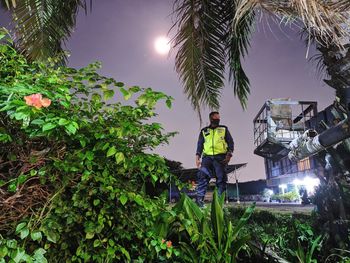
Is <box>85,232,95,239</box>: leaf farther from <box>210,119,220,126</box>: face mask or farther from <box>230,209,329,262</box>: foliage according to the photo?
<box>210,119,220,126</box>: face mask

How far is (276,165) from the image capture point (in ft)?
112

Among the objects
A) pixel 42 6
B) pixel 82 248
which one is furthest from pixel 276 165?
pixel 82 248

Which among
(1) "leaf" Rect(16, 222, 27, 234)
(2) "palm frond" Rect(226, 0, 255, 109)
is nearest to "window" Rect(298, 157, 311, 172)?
(2) "palm frond" Rect(226, 0, 255, 109)

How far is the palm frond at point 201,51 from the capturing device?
610cm

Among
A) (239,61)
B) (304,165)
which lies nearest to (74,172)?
(239,61)

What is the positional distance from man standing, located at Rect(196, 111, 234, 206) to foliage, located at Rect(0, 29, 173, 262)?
396 cm

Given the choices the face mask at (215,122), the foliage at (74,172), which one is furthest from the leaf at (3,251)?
the face mask at (215,122)

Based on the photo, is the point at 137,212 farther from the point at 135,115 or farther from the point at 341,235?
the point at 341,235

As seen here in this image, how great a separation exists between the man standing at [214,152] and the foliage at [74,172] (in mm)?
3960

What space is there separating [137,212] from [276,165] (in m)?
33.6

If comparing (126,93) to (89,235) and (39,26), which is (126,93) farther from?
(39,26)

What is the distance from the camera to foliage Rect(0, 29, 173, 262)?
2.01 meters

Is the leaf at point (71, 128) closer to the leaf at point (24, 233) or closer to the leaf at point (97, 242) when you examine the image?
the leaf at point (24, 233)

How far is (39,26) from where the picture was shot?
5.32 m
